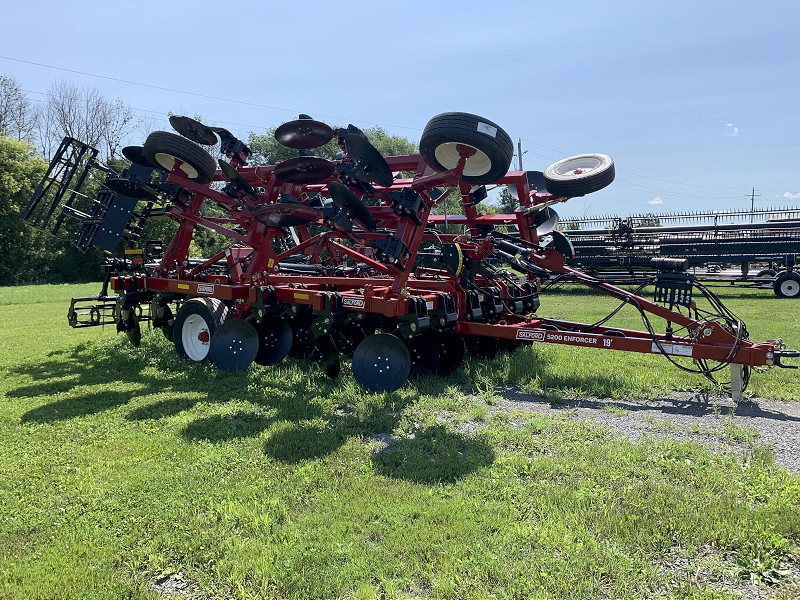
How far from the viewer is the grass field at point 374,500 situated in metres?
2.87

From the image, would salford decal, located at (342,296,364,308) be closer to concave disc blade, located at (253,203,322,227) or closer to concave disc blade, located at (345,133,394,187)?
concave disc blade, located at (253,203,322,227)

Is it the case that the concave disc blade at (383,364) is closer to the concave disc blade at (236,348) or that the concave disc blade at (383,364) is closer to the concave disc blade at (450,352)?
the concave disc blade at (450,352)

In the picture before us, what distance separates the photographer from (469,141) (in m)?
5.36

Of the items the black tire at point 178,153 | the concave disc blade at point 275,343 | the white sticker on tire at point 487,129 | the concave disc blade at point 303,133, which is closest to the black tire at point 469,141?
the white sticker on tire at point 487,129

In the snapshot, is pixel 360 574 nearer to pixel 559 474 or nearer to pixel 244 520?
pixel 244 520

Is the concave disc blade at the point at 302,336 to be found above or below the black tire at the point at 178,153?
below

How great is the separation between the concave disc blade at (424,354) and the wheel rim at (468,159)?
195 centimetres

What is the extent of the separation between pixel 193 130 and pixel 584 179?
5041mm

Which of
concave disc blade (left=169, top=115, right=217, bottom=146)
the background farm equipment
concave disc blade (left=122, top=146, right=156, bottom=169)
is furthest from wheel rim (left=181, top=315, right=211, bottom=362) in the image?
the background farm equipment

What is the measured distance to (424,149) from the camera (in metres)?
5.68

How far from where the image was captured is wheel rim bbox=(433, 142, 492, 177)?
223 inches

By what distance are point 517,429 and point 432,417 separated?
2.51 ft

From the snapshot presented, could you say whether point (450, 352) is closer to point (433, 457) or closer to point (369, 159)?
point (369, 159)

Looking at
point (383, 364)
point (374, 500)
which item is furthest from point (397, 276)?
point (374, 500)
